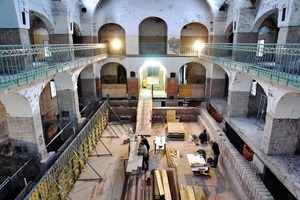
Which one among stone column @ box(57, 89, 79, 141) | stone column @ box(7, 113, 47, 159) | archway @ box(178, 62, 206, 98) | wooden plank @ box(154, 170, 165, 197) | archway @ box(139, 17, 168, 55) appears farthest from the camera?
archway @ box(139, 17, 168, 55)

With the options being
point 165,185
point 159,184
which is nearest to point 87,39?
point 159,184

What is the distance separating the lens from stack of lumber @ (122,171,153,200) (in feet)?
28.1

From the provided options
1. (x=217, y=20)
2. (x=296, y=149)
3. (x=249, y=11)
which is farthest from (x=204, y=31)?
(x=296, y=149)

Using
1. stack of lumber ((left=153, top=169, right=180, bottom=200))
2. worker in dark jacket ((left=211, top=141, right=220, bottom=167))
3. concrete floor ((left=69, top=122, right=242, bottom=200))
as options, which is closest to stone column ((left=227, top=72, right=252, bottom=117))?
concrete floor ((left=69, top=122, right=242, bottom=200))

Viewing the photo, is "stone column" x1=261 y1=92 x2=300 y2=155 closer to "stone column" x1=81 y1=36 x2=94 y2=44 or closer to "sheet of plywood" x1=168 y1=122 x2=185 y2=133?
"sheet of plywood" x1=168 y1=122 x2=185 y2=133

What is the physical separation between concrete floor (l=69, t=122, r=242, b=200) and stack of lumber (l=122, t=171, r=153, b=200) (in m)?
0.27

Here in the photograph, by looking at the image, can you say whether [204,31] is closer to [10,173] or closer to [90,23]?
[90,23]

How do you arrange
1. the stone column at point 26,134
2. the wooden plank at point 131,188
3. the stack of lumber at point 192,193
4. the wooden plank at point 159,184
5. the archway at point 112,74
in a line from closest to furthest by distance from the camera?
1. the stack of lumber at point 192,193
2. the wooden plank at point 159,184
3. the wooden plank at point 131,188
4. the stone column at point 26,134
5. the archway at point 112,74

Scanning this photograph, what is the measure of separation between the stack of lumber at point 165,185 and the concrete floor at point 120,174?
344 millimetres

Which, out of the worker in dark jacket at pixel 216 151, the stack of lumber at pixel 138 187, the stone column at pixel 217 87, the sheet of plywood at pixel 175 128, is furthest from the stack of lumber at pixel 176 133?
the stone column at pixel 217 87

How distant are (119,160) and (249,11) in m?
10.5

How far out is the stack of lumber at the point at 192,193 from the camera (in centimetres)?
815

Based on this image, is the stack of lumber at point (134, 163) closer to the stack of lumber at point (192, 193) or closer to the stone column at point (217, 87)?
the stack of lumber at point (192, 193)

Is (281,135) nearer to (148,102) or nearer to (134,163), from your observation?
(134,163)
